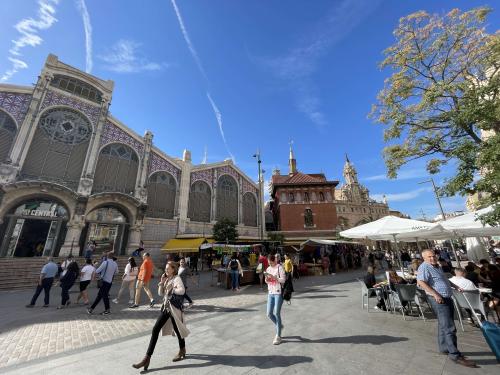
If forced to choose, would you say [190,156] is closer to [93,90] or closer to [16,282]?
[93,90]

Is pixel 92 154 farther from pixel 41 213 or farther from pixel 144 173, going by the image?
pixel 41 213

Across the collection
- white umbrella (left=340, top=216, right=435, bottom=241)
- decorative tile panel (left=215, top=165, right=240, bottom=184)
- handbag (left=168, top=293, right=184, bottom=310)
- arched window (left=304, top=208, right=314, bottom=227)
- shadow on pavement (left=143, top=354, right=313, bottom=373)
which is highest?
decorative tile panel (left=215, top=165, right=240, bottom=184)

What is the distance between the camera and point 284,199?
109 ft

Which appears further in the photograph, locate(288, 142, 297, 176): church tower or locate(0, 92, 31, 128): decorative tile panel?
locate(288, 142, 297, 176): church tower

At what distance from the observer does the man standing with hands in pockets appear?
3.59 metres

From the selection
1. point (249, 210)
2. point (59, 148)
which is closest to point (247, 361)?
point (59, 148)

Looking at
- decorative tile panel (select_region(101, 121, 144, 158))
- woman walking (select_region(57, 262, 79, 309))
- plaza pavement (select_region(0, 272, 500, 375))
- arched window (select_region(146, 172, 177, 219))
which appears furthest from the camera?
arched window (select_region(146, 172, 177, 219))

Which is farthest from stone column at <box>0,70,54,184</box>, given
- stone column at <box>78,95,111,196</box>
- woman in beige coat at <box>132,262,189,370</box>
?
woman in beige coat at <box>132,262,189,370</box>

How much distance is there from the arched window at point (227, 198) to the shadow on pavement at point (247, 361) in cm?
2231

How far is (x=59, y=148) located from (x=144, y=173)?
260 inches

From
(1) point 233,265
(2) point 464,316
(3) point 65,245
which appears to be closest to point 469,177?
(2) point 464,316

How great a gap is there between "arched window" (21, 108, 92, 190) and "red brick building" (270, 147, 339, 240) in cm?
2418

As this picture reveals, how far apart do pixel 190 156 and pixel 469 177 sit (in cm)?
2338

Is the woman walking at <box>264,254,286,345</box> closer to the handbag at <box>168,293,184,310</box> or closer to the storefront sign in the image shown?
the handbag at <box>168,293,184,310</box>
